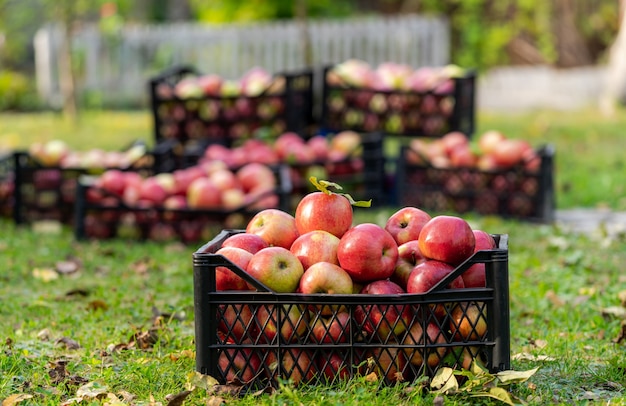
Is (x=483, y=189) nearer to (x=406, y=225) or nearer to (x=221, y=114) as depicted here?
(x=221, y=114)

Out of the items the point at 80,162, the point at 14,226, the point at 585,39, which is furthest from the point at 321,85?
the point at 585,39

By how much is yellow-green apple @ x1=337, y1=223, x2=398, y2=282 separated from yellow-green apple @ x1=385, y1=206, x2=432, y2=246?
214 mm

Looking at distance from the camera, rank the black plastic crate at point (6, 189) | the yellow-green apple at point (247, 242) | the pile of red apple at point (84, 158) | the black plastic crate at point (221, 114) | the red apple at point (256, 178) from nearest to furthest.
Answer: the yellow-green apple at point (247, 242), the red apple at point (256, 178), the pile of red apple at point (84, 158), the black plastic crate at point (6, 189), the black plastic crate at point (221, 114)

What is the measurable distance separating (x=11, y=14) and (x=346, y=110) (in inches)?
423

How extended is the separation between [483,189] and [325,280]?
14.5 feet

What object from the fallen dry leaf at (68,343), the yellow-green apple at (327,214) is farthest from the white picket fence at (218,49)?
the yellow-green apple at (327,214)

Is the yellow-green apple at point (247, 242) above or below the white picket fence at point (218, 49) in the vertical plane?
below

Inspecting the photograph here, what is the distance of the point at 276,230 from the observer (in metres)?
3.61

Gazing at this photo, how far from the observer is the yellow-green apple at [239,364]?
3295 millimetres

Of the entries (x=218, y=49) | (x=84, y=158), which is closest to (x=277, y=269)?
(x=84, y=158)

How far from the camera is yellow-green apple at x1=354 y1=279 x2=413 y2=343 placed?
3242 mm

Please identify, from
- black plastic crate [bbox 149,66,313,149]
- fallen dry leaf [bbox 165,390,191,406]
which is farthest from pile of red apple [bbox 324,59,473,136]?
fallen dry leaf [bbox 165,390,191,406]

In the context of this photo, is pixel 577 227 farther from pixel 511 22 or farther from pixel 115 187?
pixel 511 22

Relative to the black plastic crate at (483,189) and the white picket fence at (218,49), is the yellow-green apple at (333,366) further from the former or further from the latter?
the white picket fence at (218,49)
